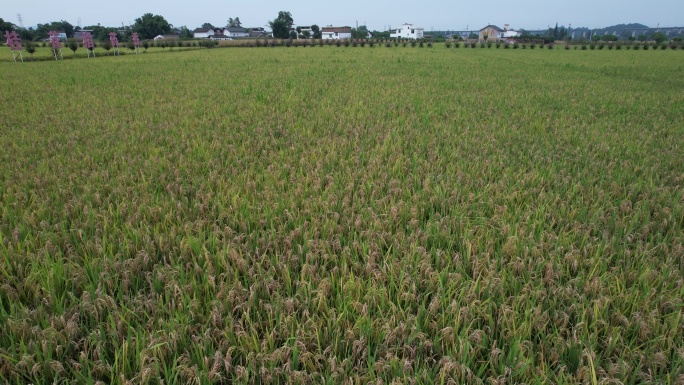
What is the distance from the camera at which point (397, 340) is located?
80.3 inches

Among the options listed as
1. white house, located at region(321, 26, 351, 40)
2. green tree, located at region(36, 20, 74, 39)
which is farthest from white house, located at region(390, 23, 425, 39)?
green tree, located at region(36, 20, 74, 39)

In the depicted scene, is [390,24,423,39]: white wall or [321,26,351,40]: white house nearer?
[321,26,351,40]: white house

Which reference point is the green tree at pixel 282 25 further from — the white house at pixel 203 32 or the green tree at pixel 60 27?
the green tree at pixel 60 27

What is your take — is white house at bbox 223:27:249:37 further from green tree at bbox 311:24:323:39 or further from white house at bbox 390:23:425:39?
white house at bbox 390:23:425:39

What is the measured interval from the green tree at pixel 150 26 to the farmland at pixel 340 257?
94.6m

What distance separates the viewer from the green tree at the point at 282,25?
3548 inches

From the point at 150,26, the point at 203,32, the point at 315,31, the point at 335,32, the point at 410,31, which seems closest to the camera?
the point at 150,26

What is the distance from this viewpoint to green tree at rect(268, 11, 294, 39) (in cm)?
9012

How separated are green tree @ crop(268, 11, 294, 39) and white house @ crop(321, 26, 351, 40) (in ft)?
73.6

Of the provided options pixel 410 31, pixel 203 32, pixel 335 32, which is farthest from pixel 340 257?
pixel 203 32

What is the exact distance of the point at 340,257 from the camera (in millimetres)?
2906

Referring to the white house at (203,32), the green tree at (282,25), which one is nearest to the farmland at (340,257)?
the green tree at (282,25)

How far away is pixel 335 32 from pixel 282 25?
92.7ft

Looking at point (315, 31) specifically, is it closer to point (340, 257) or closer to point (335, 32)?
point (335, 32)
